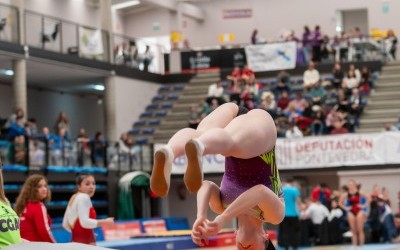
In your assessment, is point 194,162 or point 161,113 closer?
point 194,162

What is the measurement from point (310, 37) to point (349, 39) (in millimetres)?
1397

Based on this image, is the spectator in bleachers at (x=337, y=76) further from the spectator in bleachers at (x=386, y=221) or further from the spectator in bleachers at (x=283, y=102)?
the spectator in bleachers at (x=386, y=221)

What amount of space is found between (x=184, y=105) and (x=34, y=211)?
23.8 metres

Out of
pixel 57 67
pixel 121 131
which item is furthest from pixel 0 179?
pixel 121 131

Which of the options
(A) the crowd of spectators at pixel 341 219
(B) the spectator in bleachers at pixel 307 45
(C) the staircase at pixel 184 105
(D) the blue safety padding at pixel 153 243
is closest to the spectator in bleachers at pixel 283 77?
(B) the spectator in bleachers at pixel 307 45

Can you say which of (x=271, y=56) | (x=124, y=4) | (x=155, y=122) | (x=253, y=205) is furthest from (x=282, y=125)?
(x=253, y=205)

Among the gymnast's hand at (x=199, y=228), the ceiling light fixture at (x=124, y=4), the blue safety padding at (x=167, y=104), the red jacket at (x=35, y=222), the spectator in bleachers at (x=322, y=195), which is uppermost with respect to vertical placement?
the ceiling light fixture at (x=124, y=4)

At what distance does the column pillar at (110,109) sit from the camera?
104 ft

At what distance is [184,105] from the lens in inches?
1320

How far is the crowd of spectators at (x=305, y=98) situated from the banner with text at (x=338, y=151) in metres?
0.35

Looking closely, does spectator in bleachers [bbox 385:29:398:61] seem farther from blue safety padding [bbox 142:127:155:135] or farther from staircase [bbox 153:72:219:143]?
blue safety padding [bbox 142:127:155:135]

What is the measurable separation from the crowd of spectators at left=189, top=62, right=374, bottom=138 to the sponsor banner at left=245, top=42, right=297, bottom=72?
1.71ft

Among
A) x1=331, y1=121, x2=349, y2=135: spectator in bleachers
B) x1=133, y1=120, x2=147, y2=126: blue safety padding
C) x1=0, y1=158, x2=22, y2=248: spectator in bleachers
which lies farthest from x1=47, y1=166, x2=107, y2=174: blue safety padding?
x1=0, y1=158, x2=22, y2=248: spectator in bleachers

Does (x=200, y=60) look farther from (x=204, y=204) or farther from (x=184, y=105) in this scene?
(x=204, y=204)
